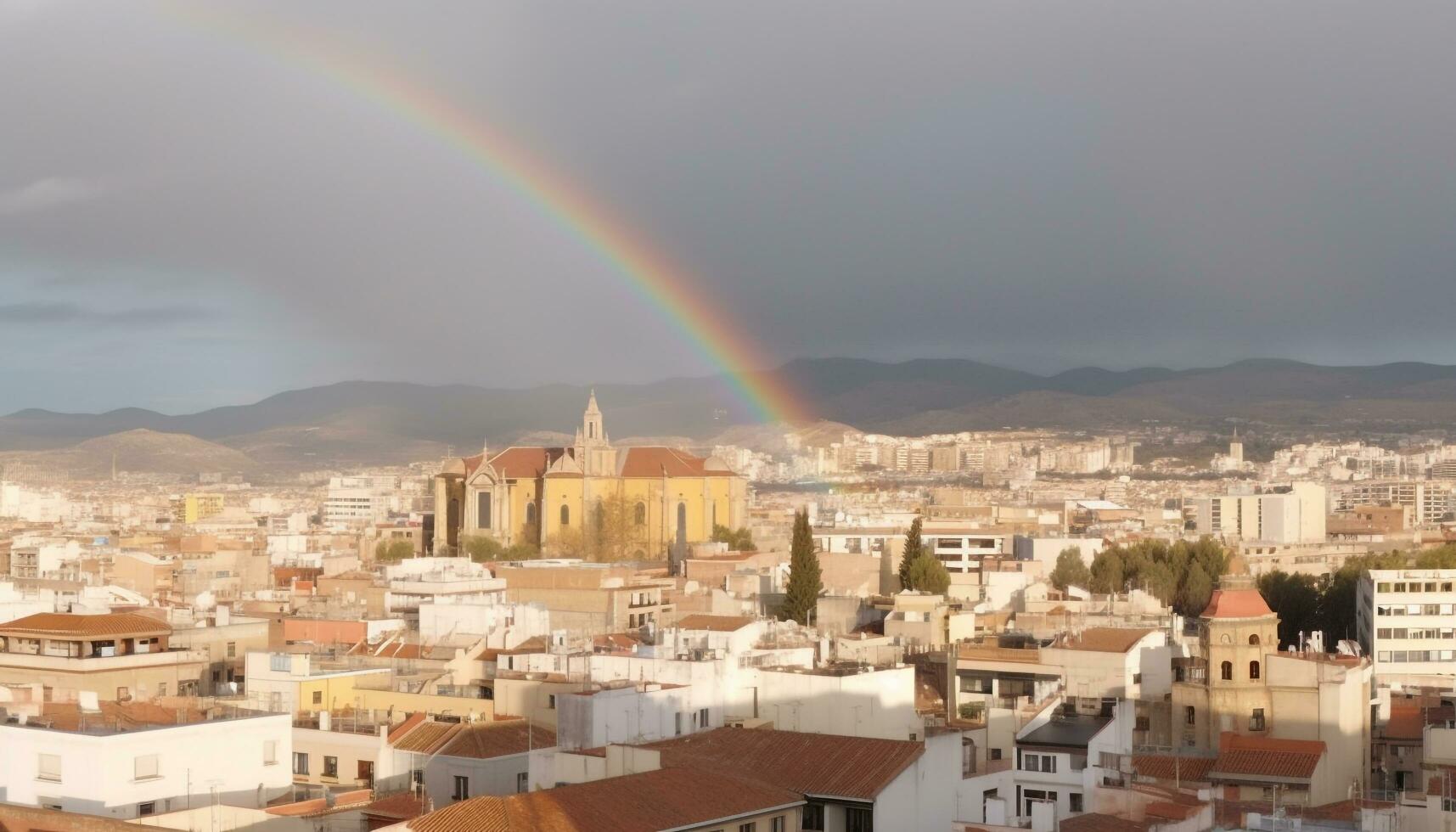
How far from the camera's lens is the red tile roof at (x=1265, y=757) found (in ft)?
100

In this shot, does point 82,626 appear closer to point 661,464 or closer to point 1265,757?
point 1265,757

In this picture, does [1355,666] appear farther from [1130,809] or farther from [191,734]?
[191,734]

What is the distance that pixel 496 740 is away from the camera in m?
28.9

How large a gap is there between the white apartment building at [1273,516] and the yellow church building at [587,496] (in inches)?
1328

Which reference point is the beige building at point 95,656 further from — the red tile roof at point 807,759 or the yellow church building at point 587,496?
the yellow church building at point 587,496

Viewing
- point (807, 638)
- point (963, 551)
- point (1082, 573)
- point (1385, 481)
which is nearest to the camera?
point (807, 638)

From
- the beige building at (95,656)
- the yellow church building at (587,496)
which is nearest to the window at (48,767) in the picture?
the beige building at (95,656)

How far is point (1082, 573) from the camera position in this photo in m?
76.4

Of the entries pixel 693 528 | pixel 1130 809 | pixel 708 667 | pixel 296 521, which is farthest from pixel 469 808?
pixel 296 521

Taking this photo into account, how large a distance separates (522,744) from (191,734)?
6.22 m

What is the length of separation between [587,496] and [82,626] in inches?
3073

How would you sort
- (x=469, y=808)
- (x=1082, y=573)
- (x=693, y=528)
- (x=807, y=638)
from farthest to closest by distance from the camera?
(x=693, y=528) < (x=1082, y=573) < (x=807, y=638) < (x=469, y=808)

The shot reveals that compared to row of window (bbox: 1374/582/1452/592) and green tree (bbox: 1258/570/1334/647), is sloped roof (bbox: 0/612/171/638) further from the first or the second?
green tree (bbox: 1258/570/1334/647)

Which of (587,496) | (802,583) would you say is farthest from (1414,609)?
(587,496)
